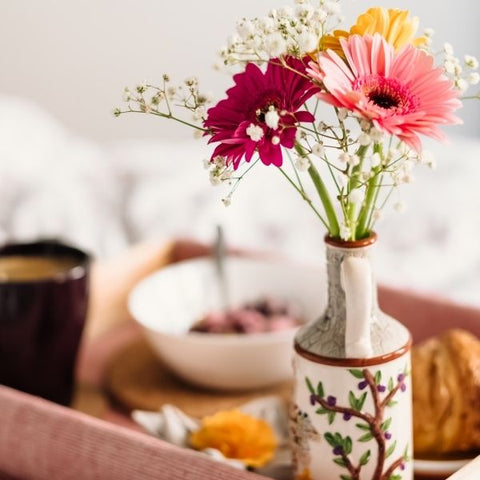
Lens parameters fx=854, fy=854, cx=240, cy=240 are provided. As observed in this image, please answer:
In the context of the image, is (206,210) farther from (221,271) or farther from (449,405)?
(449,405)

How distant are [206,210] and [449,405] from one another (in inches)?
34.1

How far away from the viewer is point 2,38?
72.3 inches

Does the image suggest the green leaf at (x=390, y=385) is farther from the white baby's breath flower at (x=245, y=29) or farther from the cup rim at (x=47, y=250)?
the cup rim at (x=47, y=250)

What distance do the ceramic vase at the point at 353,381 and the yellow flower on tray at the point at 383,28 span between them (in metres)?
0.13

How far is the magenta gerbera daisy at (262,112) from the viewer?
49 cm

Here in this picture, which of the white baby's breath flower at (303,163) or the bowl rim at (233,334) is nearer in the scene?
the white baby's breath flower at (303,163)

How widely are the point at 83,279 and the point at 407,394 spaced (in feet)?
1.25

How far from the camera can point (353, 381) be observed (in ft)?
1.83

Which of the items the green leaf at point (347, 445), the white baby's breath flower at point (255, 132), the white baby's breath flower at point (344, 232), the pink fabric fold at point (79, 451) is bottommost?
the pink fabric fold at point (79, 451)

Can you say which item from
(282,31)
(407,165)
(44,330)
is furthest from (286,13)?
(44,330)

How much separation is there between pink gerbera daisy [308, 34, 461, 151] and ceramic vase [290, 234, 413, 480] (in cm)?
11

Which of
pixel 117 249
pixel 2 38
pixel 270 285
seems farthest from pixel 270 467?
pixel 2 38

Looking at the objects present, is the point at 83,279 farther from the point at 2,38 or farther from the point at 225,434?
the point at 2,38

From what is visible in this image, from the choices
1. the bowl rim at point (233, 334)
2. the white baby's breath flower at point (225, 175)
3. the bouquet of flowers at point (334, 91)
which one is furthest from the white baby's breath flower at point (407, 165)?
the bowl rim at point (233, 334)
